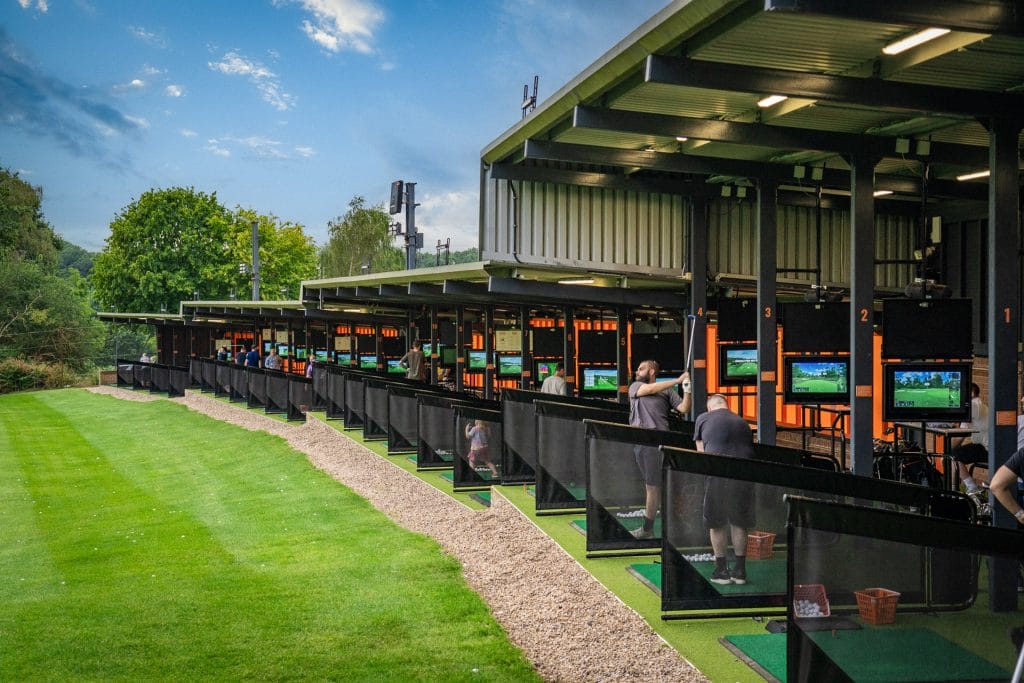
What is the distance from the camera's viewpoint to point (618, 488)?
9922 mm

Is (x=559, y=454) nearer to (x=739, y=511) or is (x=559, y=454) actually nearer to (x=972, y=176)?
(x=739, y=511)

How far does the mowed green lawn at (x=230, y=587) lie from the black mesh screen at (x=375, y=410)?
163 centimetres

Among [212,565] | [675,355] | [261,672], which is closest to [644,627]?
[261,672]

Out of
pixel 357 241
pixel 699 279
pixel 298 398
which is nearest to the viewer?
pixel 699 279

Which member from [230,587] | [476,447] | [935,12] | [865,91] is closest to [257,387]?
[476,447]

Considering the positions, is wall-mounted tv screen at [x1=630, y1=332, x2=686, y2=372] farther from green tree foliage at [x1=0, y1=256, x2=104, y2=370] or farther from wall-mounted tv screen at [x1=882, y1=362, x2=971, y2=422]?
green tree foliage at [x1=0, y1=256, x2=104, y2=370]

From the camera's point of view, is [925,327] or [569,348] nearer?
[925,327]

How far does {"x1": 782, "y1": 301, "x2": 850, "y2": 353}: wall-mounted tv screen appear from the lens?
46.0 ft

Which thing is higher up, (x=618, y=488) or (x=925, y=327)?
Answer: (x=925, y=327)

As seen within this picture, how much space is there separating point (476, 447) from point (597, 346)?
7371mm

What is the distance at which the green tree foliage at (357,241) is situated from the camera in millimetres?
92875

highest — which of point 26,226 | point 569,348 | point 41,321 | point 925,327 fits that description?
point 26,226

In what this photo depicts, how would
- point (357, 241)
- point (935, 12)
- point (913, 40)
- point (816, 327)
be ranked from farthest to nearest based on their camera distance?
point (357, 241), point (816, 327), point (913, 40), point (935, 12)

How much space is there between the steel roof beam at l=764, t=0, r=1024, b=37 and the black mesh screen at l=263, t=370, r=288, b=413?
25.7m
